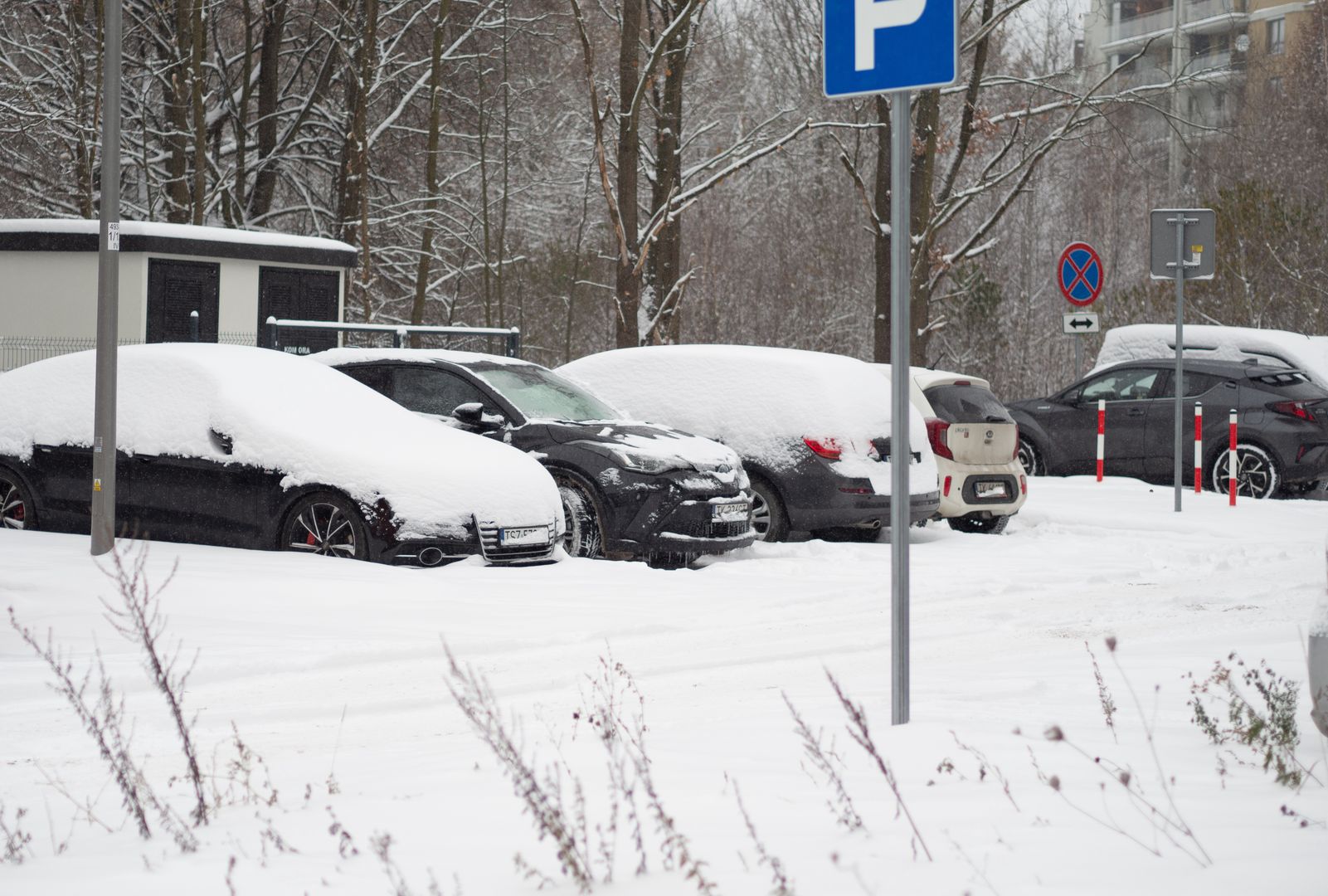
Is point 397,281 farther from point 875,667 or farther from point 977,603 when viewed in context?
point 875,667

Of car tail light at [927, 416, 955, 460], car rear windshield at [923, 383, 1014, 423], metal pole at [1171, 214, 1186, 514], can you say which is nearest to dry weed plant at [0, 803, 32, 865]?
car tail light at [927, 416, 955, 460]

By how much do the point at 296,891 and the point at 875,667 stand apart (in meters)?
4.29

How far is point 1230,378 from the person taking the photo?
1914cm

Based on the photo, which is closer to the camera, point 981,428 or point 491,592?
point 491,592

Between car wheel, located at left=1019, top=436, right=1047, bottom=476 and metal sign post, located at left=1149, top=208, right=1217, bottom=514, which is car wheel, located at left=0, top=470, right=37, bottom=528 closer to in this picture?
metal sign post, located at left=1149, top=208, right=1217, bottom=514

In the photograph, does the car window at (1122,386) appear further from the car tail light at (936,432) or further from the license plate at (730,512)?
the license plate at (730,512)

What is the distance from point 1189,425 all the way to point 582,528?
1040 cm

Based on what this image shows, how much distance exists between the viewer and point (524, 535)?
11.0 m

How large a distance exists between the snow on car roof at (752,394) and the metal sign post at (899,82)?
744 centimetres

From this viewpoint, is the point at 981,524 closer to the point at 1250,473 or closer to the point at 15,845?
the point at 1250,473

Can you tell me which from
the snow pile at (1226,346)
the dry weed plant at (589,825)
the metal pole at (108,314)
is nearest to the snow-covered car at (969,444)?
the snow pile at (1226,346)

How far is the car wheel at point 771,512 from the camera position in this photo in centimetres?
1331

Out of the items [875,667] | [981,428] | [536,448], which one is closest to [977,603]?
[875,667]

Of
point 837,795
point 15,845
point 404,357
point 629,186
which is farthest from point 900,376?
point 629,186
